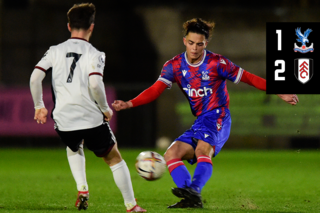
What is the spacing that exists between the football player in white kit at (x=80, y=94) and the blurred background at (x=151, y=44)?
33.3ft

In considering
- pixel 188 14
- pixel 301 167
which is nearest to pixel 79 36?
pixel 301 167

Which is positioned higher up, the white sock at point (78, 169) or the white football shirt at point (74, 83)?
the white football shirt at point (74, 83)

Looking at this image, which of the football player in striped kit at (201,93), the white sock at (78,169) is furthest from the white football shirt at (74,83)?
the football player in striped kit at (201,93)

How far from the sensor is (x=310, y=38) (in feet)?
41.7

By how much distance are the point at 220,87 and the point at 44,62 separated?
6.16ft

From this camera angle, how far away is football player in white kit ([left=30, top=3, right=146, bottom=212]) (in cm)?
459

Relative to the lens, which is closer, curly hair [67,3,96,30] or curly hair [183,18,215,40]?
curly hair [67,3,96,30]

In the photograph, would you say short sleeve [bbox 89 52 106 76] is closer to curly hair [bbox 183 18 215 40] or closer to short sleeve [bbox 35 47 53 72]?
short sleeve [bbox 35 47 53 72]

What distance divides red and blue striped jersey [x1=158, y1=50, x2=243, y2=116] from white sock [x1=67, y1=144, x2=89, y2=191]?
1.31m

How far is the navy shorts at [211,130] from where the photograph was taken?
5301 millimetres

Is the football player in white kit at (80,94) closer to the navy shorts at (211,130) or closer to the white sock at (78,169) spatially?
the white sock at (78,169)

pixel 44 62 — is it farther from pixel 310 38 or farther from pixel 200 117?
pixel 310 38

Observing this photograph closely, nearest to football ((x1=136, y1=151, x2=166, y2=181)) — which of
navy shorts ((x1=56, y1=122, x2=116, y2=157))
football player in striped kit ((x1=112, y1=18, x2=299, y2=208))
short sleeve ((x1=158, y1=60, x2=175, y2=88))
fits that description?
football player in striped kit ((x1=112, y1=18, x2=299, y2=208))

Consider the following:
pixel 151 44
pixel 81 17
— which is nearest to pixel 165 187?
pixel 81 17
